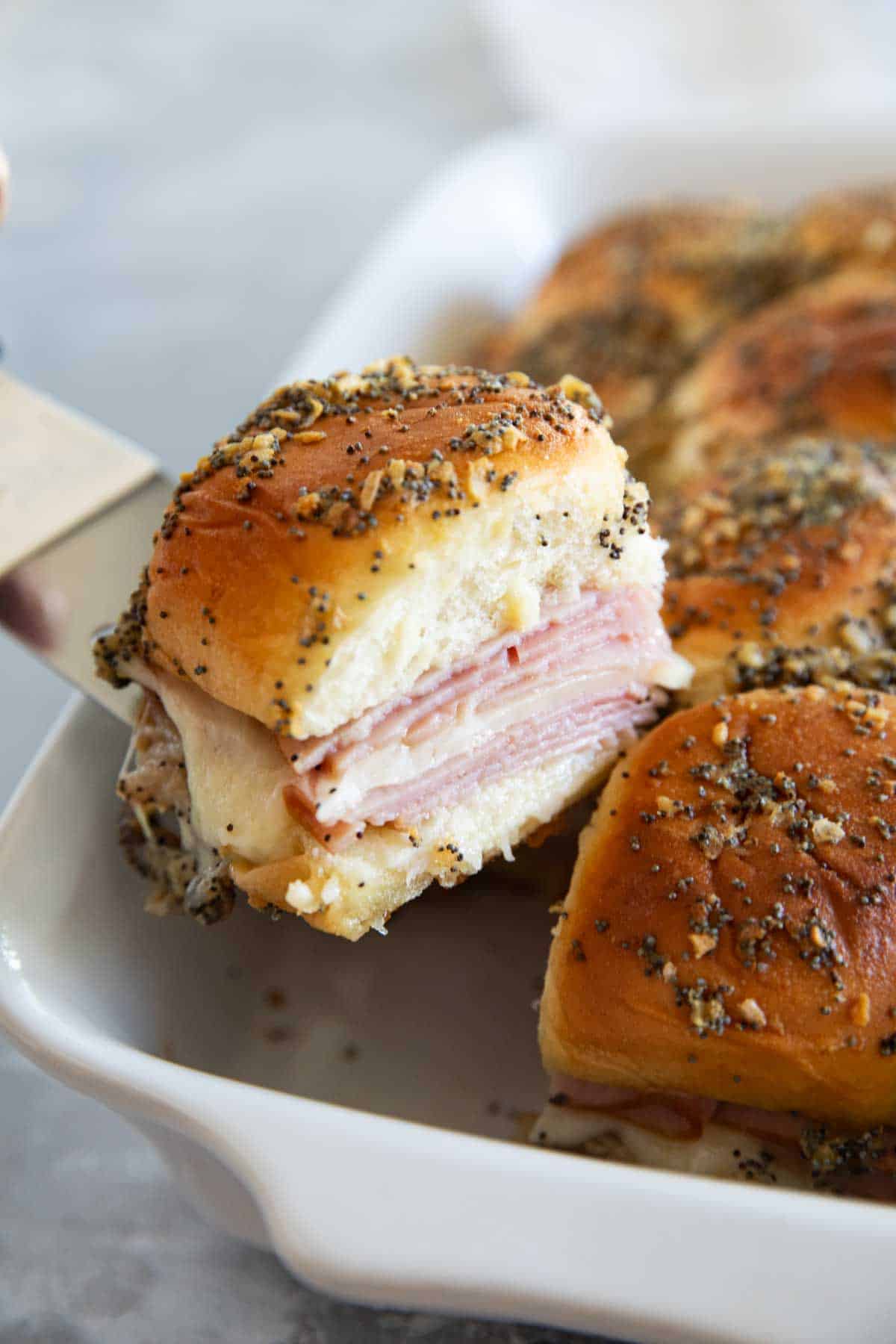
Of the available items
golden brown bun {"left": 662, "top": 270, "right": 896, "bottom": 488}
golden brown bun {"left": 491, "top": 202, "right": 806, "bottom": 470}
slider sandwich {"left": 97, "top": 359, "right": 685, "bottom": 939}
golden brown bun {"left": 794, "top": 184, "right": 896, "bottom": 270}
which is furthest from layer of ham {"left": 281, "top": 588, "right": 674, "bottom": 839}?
golden brown bun {"left": 794, "top": 184, "right": 896, "bottom": 270}

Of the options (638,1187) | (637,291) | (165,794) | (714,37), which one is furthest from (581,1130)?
(714,37)

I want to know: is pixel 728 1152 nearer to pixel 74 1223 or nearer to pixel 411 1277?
pixel 411 1277

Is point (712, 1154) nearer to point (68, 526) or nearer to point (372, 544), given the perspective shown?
point (372, 544)

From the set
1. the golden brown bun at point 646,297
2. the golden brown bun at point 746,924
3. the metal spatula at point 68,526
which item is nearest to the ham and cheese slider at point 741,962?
the golden brown bun at point 746,924

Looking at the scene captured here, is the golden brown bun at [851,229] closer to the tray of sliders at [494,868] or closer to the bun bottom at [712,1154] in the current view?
the tray of sliders at [494,868]

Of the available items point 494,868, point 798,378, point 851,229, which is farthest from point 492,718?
point 851,229

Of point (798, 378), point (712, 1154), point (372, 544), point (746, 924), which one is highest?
point (372, 544)
